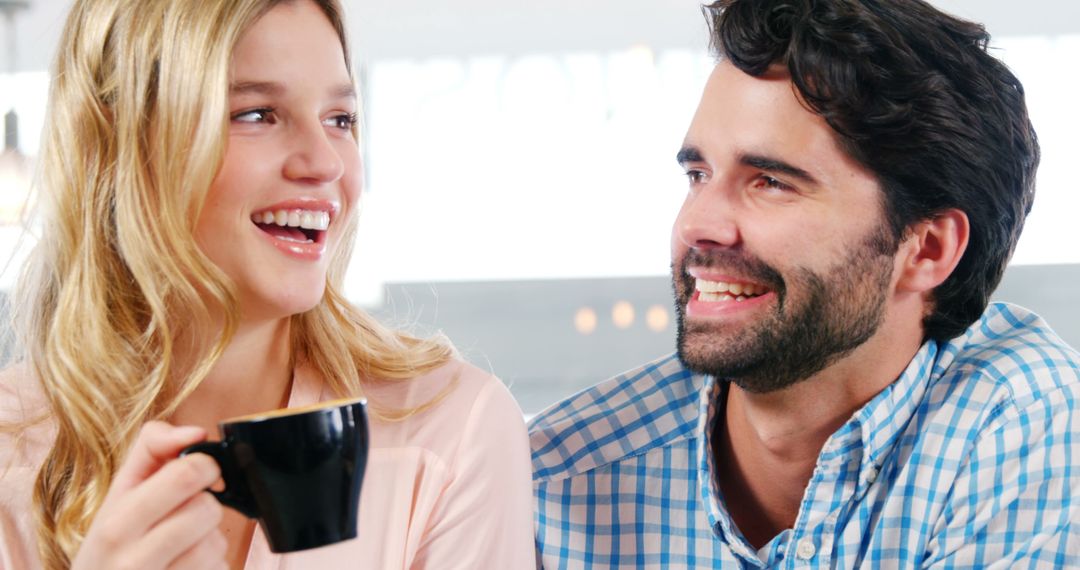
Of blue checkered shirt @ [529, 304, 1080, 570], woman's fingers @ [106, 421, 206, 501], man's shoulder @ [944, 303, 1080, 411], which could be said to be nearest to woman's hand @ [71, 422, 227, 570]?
woman's fingers @ [106, 421, 206, 501]

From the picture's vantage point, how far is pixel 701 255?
155 centimetres

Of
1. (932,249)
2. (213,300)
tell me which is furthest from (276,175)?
(932,249)

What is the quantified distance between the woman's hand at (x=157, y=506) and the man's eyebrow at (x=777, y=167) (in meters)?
0.89

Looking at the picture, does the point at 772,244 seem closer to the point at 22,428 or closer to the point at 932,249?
the point at 932,249

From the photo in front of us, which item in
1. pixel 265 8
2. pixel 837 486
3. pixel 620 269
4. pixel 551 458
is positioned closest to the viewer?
pixel 265 8

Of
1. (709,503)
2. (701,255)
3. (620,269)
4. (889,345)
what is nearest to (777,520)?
(709,503)

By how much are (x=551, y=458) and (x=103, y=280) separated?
65 centimetres

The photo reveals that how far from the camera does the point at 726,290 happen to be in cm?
156

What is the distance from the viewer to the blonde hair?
123cm

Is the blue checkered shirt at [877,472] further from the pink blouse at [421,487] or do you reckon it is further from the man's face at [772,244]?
the pink blouse at [421,487]

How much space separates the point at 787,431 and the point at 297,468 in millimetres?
888

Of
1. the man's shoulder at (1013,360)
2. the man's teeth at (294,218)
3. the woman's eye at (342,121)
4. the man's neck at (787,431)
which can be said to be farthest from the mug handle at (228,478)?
the man's shoulder at (1013,360)

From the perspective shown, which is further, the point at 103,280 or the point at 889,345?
the point at 889,345

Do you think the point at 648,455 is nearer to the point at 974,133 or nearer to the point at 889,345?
the point at 889,345
